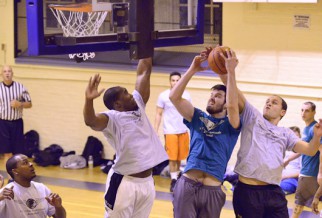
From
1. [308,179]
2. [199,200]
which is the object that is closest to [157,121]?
[308,179]

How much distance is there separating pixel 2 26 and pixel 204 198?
811 centimetres

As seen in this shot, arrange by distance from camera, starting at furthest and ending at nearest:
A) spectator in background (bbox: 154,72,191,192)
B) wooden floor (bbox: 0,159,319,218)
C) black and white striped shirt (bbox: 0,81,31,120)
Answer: black and white striped shirt (bbox: 0,81,31,120) < spectator in background (bbox: 154,72,191,192) < wooden floor (bbox: 0,159,319,218)

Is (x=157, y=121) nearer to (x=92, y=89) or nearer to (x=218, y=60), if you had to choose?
(x=218, y=60)

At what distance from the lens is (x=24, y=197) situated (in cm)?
631

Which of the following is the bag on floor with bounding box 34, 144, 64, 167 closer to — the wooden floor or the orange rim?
the wooden floor

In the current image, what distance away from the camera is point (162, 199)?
996 cm

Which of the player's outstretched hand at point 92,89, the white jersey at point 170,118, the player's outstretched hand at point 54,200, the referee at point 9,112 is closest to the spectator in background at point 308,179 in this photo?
the white jersey at point 170,118

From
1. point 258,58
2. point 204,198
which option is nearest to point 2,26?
point 258,58

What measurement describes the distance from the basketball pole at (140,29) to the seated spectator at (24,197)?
1.42 meters

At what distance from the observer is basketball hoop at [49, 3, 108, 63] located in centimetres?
606

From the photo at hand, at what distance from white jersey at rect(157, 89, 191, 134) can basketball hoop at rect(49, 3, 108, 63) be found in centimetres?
438

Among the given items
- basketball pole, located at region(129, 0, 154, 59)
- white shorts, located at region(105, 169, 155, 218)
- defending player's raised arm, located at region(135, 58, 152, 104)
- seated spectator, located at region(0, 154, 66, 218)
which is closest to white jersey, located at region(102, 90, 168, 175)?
white shorts, located at region(105, 169, 155, 218)

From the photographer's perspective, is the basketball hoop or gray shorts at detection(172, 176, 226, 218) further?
the basketball hoop

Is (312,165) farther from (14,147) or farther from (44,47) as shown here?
(14,147)
